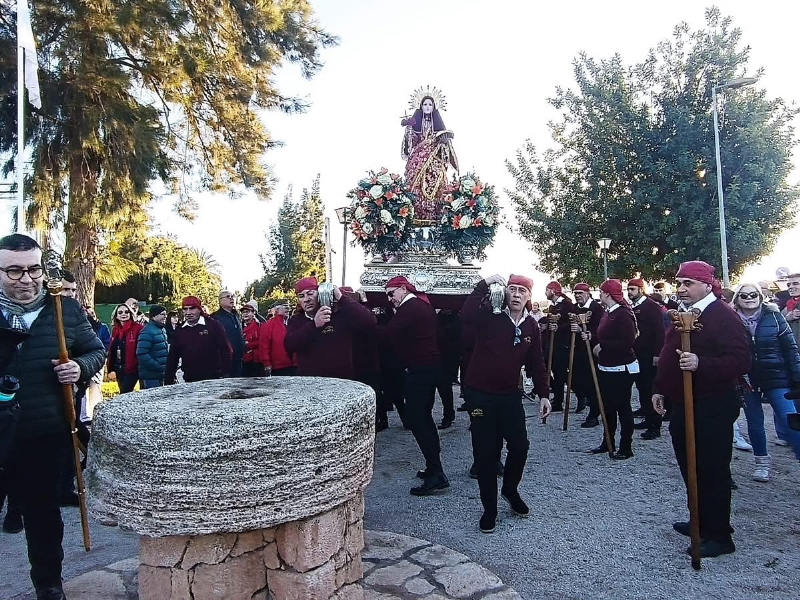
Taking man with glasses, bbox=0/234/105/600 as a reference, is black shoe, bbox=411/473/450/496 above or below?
below

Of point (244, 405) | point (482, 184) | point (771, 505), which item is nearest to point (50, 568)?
point (244, 405)

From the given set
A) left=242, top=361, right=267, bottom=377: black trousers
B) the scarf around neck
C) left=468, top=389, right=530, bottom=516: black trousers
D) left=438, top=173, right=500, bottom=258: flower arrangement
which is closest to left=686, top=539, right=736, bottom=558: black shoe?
left=468, top=389, right=530, bottom=516: black trousers

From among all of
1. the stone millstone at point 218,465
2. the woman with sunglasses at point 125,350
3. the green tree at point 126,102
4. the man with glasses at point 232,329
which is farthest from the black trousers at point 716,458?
the green tree at point 126,102

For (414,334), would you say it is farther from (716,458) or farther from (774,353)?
(774,353)

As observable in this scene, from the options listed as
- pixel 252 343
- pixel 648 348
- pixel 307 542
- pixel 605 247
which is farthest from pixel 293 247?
pixel 307 542

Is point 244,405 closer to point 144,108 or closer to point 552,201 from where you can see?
point 144,108

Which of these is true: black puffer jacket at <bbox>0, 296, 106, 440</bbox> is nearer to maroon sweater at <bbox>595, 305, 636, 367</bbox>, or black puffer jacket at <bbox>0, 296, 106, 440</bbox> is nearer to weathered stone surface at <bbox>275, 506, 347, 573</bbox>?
weathered stone surface at <bbox>275, 506, 347, 573</bbox>

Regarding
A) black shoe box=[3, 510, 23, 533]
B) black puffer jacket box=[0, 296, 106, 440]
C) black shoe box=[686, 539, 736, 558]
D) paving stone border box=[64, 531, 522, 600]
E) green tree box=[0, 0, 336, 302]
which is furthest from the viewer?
green tree box=[0, 0, 336, 302]

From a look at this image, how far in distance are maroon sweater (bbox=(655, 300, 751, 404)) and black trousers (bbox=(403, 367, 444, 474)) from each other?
6.80ft

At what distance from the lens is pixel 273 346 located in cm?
872

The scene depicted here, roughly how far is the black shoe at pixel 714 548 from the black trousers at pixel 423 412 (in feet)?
7.09

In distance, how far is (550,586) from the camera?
3457mm

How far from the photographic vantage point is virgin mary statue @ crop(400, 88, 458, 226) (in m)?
8.64

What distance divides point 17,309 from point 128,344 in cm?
540
